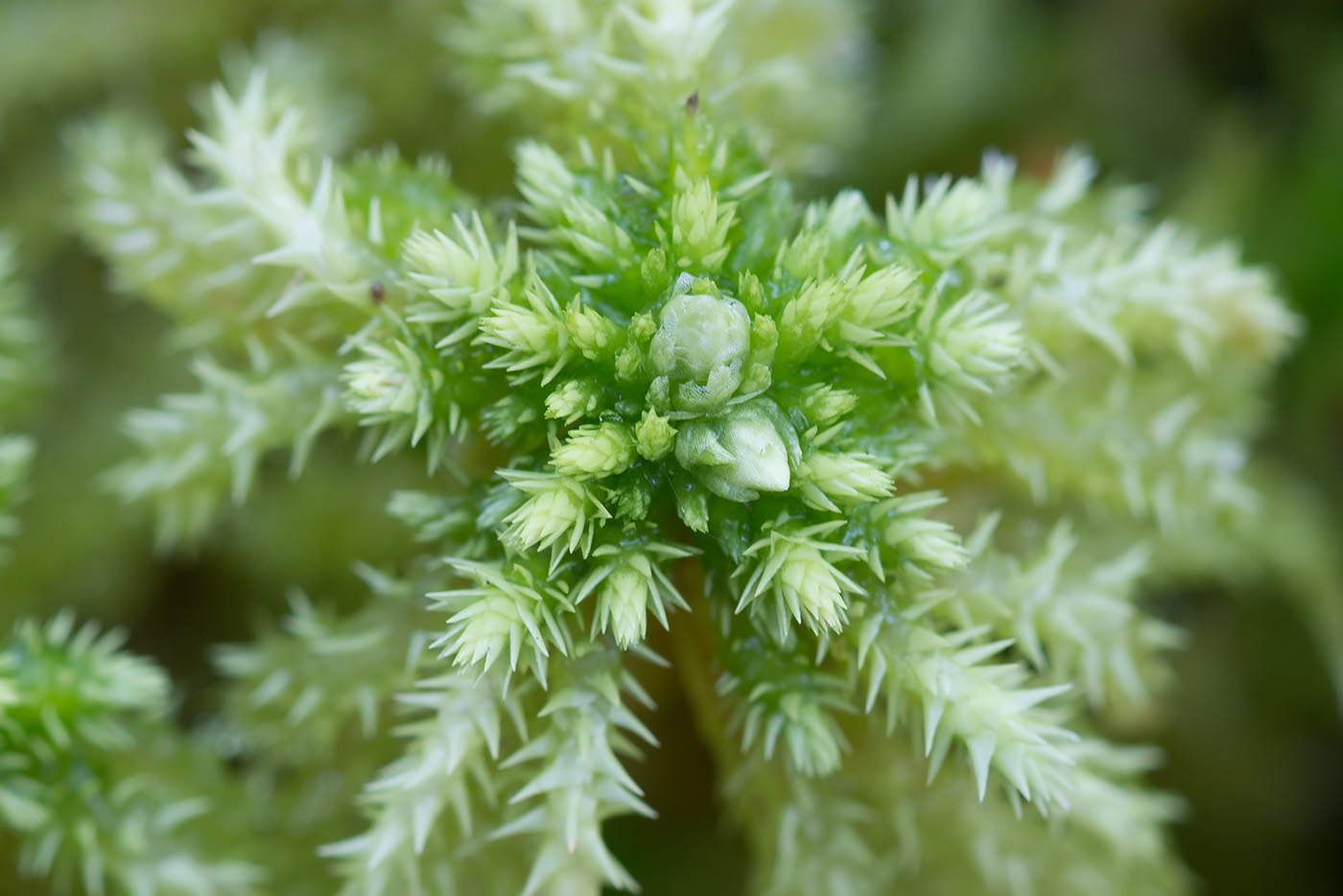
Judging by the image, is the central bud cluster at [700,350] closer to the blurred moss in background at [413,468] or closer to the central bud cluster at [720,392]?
the central bud cluster at [720,392]

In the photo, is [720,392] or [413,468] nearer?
[720,392]

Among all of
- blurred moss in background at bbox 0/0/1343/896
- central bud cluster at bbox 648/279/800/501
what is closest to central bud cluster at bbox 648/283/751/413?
central bud cluster at bbox 648/279/800/501

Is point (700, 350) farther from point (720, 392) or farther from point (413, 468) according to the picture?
point (413, 468)

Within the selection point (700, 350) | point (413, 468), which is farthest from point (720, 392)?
point (413, 468)

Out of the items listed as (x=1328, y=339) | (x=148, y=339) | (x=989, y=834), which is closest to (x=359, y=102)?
(x=148, y=339)

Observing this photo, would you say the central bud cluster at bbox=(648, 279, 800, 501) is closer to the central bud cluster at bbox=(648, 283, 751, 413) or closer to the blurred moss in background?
the central bud cluster at bbox=(648, 283, 751, 413)

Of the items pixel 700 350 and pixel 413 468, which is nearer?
pixel 700 350
